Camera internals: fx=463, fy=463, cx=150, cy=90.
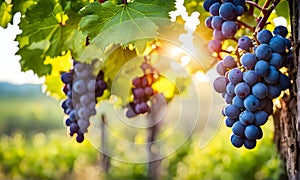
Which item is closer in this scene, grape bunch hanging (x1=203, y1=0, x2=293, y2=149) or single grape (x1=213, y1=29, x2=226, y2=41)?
grape bunch hanging (x1=203, y1=0, x2=293, y2=149)

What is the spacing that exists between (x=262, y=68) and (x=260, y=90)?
37 mm

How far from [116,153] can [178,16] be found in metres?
3.58

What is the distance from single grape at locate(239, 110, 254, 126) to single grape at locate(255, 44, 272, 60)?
0.09 metres

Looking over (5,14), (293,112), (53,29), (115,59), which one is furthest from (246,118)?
(5,14)

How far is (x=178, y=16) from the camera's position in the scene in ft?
3.93

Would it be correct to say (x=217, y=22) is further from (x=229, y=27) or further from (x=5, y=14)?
(x=5, y=14)

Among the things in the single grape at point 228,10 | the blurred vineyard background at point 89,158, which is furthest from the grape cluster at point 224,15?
the blurred vineyard background at point 89,158

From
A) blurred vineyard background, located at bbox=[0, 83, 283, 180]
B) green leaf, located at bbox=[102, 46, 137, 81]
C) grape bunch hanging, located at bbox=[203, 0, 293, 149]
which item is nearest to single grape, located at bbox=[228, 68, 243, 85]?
grape bunch hanging, located at bbox=[203, 0, 293, 149]

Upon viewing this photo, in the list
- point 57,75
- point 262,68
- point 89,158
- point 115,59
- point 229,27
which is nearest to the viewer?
point 262,68

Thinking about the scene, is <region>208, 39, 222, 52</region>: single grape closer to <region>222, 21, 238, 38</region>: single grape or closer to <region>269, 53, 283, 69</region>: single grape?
<region>222, 21, 238, 38</region>: single grape

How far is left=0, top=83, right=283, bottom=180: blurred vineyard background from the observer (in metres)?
3.66

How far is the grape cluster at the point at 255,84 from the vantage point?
767mm

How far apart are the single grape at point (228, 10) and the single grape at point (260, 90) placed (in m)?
0.15

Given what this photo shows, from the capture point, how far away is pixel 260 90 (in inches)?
30.1
